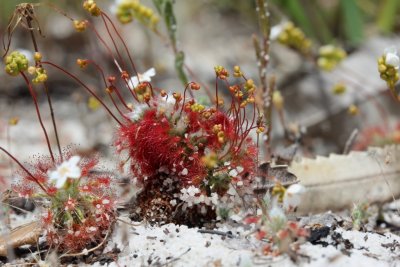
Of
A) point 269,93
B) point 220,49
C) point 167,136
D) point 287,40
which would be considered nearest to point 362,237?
point 167,136

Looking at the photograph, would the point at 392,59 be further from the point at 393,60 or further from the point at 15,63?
the point at 15,63

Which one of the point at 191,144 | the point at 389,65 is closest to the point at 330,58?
the point at 389,65

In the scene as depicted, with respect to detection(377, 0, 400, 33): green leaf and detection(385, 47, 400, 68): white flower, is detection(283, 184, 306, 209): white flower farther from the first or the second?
detection(377, 0, 400, 33): green leaf

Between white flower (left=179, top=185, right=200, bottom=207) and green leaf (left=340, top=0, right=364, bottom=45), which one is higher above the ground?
green leaf (left=340, top=0, right=364, bottom=45)

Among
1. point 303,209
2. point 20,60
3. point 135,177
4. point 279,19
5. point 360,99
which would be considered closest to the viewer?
point 20,60

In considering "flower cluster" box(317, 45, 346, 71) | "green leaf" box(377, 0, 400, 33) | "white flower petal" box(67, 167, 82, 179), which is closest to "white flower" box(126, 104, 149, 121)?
"white flower petal" box(67, 167, 82, 179)

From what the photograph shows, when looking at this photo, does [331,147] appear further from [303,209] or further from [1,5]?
[1,5]

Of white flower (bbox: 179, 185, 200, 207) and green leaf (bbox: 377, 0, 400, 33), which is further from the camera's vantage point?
green leaf (bbox: 377, 0, 400, 33)
